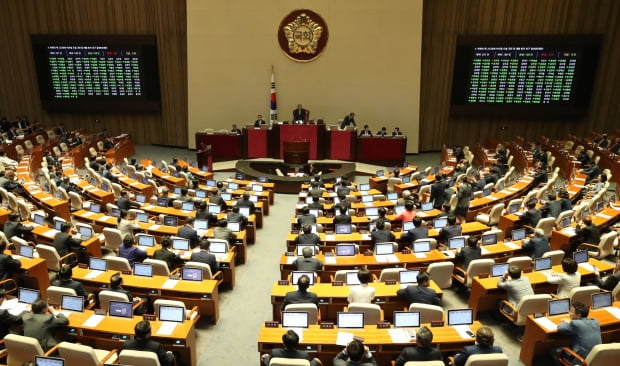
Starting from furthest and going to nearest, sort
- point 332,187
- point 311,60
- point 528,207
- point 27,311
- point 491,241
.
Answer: point 311,60
point 332,187
point 528,207
point 491,241
point 27,311

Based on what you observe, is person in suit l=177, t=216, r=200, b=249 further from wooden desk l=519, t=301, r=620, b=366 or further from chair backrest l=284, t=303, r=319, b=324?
wooden desk l=519, t=301, r=620, b=366

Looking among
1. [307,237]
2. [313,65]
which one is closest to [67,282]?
[307,237]

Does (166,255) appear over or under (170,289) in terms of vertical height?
over

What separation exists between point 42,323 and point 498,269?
6.76m

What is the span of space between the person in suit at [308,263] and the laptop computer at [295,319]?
5.63 feet

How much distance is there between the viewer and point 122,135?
21344 millimetres

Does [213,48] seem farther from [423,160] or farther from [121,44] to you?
[423,160]

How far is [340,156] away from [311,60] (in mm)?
4530

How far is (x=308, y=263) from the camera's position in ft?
26.0

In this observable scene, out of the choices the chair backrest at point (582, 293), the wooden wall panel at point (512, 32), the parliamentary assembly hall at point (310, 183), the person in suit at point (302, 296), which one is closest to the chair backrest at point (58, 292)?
the parliamentary assembly hall at point (310, 183)

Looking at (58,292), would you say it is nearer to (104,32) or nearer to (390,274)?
(390,274)

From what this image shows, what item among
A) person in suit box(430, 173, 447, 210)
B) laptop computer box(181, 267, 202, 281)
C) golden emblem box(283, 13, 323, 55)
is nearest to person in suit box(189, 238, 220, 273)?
laptop computer box(181, 267, 202, 281)

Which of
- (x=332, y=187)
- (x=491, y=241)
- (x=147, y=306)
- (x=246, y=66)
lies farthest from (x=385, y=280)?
(x=246, y=66)

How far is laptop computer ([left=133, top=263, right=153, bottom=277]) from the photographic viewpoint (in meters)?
7.74
